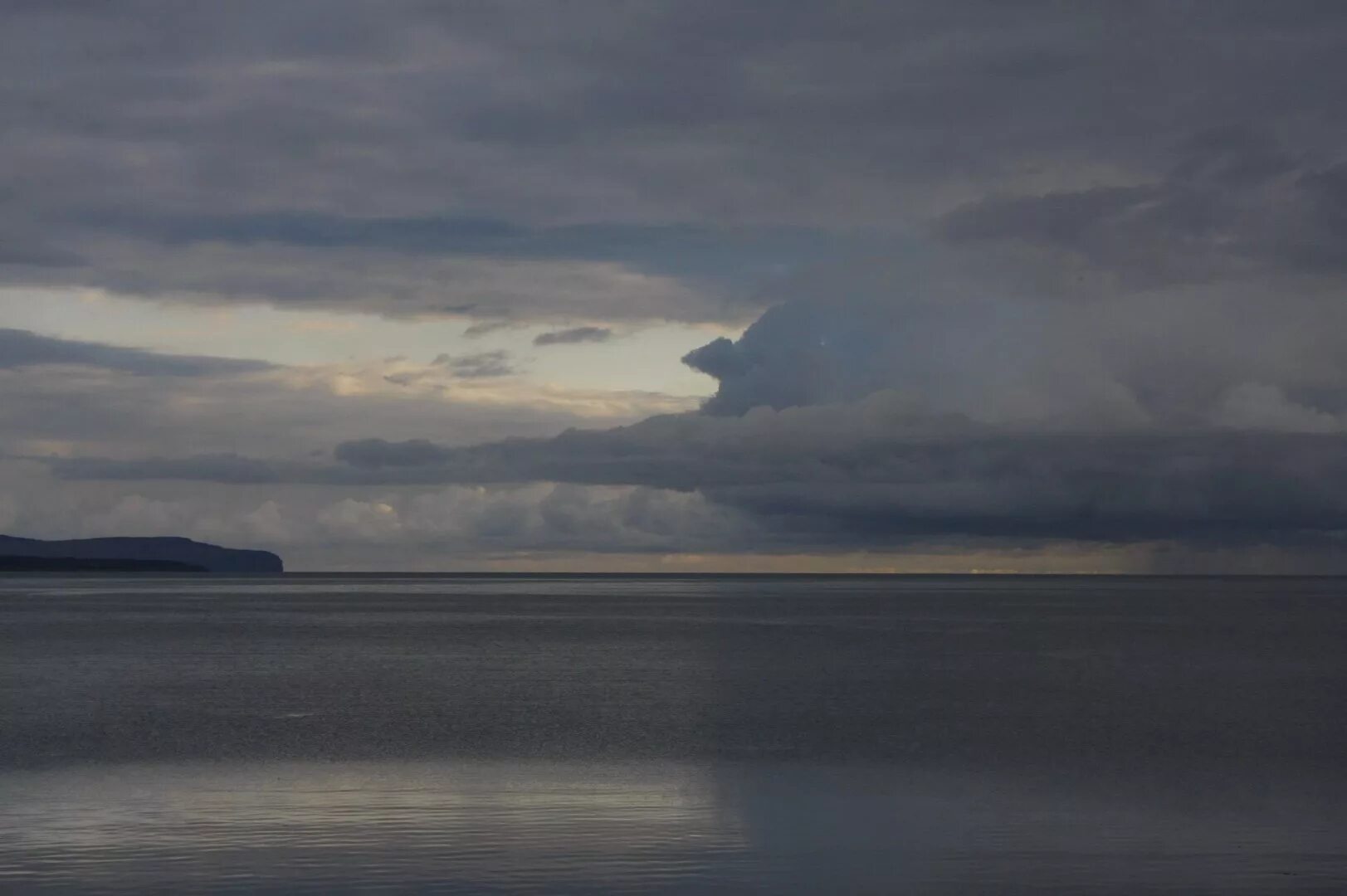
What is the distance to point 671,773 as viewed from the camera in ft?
92.4

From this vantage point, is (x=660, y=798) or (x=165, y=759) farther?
(x=165, y=759)

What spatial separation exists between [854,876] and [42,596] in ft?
649

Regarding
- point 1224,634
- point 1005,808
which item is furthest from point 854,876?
point 1224,634

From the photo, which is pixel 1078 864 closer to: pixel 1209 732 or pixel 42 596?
pixel 1209 732

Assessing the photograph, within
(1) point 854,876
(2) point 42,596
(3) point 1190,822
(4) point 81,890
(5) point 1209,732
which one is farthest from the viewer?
(2) point 42,596

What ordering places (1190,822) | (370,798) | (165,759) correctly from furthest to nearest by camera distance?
(165,759) < (370,798) < (1190,822)

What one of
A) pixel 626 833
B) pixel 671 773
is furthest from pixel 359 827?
pixel 671 773

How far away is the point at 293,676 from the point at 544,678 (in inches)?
393

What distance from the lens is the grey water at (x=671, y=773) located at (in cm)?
1838

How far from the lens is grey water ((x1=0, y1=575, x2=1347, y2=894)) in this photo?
18375mm

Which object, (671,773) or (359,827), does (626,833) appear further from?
(671,773)

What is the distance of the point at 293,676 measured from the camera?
55.2m

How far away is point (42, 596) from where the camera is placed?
194625 mm

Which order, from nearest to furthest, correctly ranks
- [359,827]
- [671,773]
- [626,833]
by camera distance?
[626,833] < [359,827] < [671,773]
